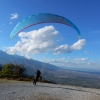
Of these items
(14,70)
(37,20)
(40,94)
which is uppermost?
(37,20)

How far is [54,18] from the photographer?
61.6 feet

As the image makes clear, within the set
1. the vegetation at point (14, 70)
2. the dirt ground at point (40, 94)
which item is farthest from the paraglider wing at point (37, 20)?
the vegetation at point (14, 70)

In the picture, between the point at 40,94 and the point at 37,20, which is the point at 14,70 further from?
the point at 40,94

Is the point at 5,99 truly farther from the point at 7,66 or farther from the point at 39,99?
the point at 7,66

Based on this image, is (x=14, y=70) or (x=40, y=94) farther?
(x=14, y=70)

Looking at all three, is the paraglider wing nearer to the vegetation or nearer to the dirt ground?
the dirt ground

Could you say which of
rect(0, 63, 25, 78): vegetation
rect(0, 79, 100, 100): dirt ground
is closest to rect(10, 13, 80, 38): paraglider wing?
rect(0, 79, 100, 100): dirt ground

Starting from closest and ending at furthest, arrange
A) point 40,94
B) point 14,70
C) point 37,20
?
point 40,94
point 37,20
point 14,70

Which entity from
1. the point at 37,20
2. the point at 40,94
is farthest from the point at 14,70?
the point at 40,94

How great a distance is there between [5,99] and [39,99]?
2.51 m

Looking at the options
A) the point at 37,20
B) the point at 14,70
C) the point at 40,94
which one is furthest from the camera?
the point at 14,70

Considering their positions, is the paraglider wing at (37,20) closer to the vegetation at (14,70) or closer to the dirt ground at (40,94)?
the dirt ground at (40,94)

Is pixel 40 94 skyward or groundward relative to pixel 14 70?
groundward

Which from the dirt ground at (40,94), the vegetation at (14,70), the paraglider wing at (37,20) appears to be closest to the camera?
the dirt ground at (40,94)
